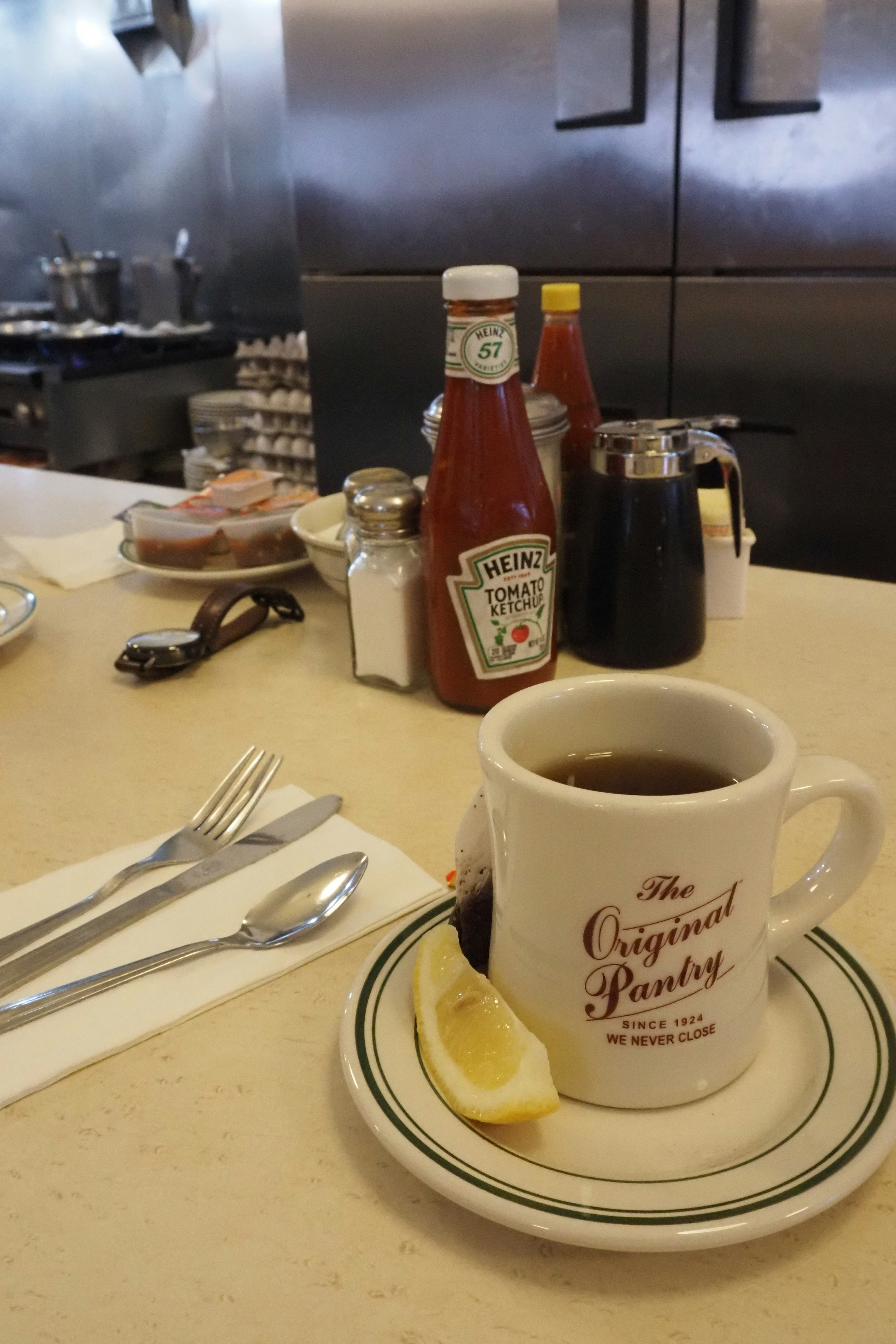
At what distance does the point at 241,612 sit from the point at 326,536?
4.6 inches

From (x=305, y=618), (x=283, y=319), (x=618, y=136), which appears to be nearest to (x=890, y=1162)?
(x=305, y=618)

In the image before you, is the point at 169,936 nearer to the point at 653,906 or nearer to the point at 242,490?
the point at 653,906

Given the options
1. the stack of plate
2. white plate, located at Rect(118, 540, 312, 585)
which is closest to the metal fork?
white plate, located at Rect(118, 540, 312, 585)

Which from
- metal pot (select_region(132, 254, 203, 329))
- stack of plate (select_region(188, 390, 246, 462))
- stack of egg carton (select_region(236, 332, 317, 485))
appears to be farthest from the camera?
metal pot (select_region(132, 254, 203, 329))

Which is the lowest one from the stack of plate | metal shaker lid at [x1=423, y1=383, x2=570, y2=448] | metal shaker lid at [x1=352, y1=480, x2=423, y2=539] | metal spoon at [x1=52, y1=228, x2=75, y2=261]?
the stack of plate

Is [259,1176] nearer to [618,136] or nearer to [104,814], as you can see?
[104,814]

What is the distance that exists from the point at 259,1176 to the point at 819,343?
161cm

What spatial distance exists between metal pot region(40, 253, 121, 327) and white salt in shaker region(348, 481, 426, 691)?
2644 millimetres

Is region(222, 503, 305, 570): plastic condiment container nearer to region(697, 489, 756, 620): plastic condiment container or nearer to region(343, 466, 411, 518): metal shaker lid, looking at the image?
region(343, 466, 411, 518): metal shaker lid

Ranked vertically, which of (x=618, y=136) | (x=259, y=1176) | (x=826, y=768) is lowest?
(x=259, y=1176)

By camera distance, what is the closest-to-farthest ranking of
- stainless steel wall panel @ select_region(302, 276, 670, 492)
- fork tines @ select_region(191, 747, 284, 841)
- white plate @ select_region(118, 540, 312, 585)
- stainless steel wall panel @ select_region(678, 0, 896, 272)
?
fork tines @ select_region(191, 747, 284, 841)
white plate @ select_region(118, 540, 312, 585)
stainless steel wall panel @ select_region(678, 0, 896, 272)
stainless steel wall panel @ select_region(302, 276, 670, 492)

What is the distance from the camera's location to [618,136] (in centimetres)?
170

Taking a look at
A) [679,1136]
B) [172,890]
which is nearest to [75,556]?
[172,890]

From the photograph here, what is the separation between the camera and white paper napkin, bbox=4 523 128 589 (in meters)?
1.08
